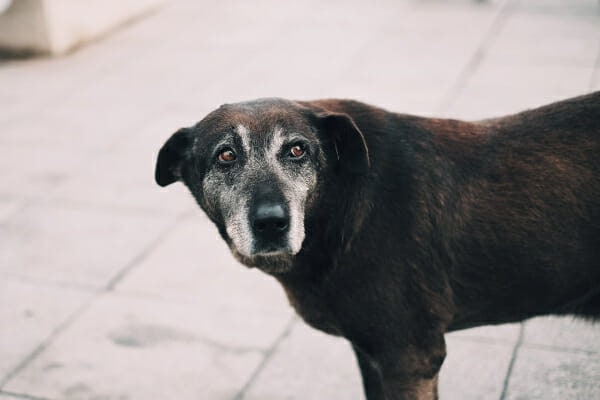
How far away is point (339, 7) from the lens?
1089 centimetres

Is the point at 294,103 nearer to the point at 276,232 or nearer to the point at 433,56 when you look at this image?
the point at 276,232

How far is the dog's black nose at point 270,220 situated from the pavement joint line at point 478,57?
4580 mm

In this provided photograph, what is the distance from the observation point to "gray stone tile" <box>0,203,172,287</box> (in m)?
5.79

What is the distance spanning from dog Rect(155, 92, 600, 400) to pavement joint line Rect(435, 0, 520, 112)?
409 cm

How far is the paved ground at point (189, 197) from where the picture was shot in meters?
4.70

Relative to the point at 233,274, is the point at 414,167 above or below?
above

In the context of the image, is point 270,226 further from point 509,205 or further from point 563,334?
point 563,334

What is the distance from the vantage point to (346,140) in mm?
3596

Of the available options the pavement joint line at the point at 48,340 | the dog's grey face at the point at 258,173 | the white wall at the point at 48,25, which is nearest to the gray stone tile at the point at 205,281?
the pavement joint line at the point at 48,340

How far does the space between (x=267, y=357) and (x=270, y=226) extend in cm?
165

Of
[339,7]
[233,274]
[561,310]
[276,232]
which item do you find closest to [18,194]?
[233,274]

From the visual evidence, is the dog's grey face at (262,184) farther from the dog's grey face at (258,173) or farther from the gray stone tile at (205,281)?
the gray stone tile at (205,281)

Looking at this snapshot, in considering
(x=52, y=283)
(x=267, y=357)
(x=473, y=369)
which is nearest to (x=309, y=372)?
(x=267, y=357)

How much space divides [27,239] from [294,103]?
125 inches
